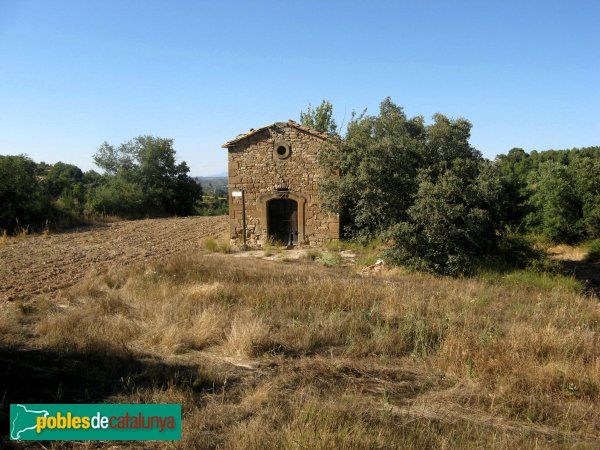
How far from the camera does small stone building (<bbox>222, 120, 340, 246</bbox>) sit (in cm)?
1619

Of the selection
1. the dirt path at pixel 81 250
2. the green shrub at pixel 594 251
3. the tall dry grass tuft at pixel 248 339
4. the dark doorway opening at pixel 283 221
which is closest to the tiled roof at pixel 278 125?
the dark doorway opening at pixel 283 221

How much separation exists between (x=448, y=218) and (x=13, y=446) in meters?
11.0

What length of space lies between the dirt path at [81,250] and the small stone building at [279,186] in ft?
8.51

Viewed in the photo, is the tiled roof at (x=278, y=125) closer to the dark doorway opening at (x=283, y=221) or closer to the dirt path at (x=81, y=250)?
the dark doorway opening at (x=283, y=221)

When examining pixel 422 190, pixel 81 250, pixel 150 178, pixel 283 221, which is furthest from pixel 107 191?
pixel 422 190

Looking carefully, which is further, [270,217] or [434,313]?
[270,217]

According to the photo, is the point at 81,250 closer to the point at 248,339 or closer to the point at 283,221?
the point at 283,221

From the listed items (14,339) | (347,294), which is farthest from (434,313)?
(14,339)

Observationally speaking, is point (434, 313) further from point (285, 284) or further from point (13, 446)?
point (13, 446)

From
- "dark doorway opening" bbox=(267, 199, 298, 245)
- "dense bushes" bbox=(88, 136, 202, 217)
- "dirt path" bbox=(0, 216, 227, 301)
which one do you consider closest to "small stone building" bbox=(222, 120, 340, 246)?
"dark doorway opening" bbox=(267, 199, 298, 245)

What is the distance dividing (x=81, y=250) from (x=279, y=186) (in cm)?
756

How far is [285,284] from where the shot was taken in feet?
30.4

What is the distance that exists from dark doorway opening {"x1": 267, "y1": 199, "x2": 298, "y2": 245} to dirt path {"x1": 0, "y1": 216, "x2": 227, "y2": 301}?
122 inches

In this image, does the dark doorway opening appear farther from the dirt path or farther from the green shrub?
the green shrub
